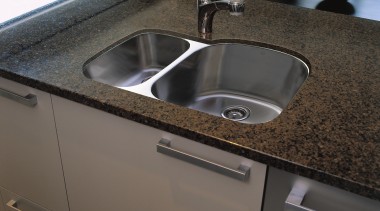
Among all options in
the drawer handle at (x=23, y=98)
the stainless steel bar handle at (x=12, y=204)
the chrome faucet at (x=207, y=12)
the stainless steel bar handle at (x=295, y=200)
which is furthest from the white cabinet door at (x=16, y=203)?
the stainless steel bar handle at (x=295, y=200)

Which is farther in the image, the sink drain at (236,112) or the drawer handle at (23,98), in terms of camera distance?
the sink drain at (236,112)

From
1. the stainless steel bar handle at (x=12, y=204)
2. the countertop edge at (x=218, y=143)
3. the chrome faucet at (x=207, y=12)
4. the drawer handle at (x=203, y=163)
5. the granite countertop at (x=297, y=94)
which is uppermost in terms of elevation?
the chrome faucet at (x=207, y=12)

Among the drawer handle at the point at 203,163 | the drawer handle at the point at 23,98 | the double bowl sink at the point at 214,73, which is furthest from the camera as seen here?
the double bowl sink at the point at 214,73

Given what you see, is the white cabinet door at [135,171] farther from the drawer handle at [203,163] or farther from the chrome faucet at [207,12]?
the chrome faucet at [207,12]

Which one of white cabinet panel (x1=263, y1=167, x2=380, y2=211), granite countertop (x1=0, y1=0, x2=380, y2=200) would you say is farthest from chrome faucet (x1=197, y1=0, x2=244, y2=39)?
white cabinet panel (x1=263, y1=167, x2=380, y2=211)

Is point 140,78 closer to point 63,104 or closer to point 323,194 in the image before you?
point 63,104

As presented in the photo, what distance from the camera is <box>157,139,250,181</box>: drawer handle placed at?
92 cm

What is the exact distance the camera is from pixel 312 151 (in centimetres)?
88

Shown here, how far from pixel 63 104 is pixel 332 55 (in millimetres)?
814

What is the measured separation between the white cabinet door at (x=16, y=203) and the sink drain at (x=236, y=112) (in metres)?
0.74

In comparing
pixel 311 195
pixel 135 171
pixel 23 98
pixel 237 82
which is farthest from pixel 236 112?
pixel 23 98

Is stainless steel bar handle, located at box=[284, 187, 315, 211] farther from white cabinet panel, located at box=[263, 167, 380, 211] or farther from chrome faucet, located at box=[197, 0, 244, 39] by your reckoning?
chrome faucet, located at box=[197, 0, 244, 39]

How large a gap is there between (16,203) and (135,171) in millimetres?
651

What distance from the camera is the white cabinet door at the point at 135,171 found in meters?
0.98
